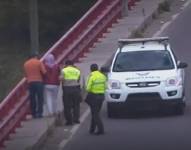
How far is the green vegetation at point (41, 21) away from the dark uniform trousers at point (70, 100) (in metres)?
18.7

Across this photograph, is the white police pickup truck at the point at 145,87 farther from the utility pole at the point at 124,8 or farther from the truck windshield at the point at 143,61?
the utility pole at the point at 124,8

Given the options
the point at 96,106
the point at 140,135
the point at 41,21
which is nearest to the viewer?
the point at 140,135

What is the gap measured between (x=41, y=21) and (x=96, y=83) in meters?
22.5

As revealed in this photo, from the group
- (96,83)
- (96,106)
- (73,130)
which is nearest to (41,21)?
(73,130)

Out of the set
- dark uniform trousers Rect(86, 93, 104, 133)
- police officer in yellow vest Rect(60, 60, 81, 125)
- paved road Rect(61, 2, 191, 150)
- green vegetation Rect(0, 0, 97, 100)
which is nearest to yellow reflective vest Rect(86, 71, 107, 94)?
dark uniform trousers Rect(86, 93, 104, 133)

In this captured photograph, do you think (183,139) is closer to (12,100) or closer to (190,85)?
(12,100)

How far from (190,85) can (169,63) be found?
336cm

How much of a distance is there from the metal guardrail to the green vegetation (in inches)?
235

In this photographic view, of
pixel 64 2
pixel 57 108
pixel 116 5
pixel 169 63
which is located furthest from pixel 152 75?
pixel 64 2

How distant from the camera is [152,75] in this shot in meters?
25.1

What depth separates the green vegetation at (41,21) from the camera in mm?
45016

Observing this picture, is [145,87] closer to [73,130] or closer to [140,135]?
[73,130]

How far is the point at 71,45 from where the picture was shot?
111 feet

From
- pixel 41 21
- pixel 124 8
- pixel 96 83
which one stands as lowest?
pixel 96 83
